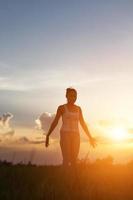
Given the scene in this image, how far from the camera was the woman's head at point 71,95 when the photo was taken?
483 inches

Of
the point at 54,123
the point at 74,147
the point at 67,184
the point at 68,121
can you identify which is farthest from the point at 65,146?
the point at 67,184

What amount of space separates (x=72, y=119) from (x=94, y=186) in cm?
209

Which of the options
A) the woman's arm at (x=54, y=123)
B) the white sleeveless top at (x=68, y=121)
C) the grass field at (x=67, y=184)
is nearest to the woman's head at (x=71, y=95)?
the white sleeveless top at (x=68, y=121)

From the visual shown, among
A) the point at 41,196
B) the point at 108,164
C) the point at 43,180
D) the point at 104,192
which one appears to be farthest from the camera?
the point at 108,164

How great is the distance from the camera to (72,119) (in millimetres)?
12281

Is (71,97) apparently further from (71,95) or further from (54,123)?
(54,123)

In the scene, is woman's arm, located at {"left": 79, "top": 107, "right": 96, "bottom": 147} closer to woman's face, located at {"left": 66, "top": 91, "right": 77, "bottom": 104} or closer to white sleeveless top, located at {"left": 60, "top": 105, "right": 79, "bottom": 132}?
white sleeveless top, located at {"left": 60, "top": 105, "right": 79, "bottom": 132}

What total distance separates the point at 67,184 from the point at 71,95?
2356mm

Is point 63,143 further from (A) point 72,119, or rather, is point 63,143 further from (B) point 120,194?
(B) point 120,194

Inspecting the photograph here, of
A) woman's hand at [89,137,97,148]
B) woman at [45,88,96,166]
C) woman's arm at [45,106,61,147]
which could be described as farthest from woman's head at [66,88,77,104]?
woman's hand at [89,137,97,148]

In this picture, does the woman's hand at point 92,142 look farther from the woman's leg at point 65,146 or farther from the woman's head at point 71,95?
the woman's head at point 71,95

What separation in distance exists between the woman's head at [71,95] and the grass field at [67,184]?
1.79 m

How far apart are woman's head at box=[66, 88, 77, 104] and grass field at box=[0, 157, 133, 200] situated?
5.87ft

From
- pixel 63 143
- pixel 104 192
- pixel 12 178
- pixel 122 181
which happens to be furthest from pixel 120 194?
pixel 12 178
